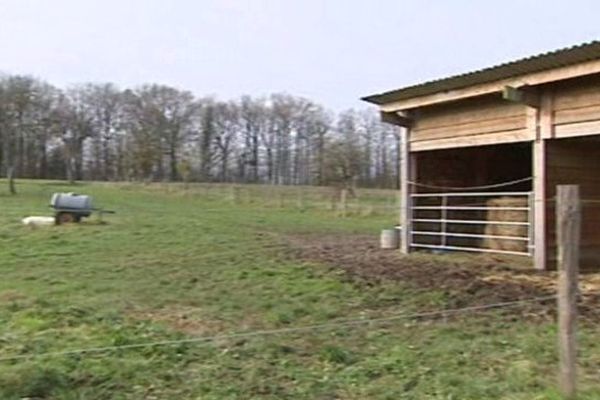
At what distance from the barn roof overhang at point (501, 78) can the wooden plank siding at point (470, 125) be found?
370 millimetres

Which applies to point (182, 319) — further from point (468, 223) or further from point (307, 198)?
point (307, 198)

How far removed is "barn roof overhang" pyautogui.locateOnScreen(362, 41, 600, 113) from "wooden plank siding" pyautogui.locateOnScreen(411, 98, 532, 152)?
370 millimetres

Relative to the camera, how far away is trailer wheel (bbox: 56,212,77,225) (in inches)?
670

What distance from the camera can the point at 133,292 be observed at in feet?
26.0

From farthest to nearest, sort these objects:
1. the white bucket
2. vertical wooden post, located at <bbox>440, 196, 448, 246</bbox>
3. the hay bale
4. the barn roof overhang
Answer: the white bucket → vertical wooden post, located at <bbox>440, 196, 448, 246</bbox> → the hay bale → the barn roof overhang

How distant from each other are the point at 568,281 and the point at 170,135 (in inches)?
1956

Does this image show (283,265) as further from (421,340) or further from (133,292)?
(421,340)

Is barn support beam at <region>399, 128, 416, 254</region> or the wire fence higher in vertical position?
barn support beam at <region>399, 128, 416, 254</region>

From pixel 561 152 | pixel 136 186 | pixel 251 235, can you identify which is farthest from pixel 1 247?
pixel 136 186

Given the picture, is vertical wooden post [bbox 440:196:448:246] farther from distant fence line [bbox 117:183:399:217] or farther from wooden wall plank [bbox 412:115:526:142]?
distant fence line [bbox 117:183:399:217]

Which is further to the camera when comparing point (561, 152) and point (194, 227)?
point (194, 227)

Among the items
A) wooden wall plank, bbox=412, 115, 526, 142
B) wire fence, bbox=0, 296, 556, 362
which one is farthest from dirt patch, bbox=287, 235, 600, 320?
wooden wall plank, bbox=412, 115, 526, 142

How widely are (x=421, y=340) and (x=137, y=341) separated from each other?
232cm

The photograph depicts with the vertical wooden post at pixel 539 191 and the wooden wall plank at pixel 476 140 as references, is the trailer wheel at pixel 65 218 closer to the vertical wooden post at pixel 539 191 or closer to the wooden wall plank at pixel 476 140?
the wooden wall plank at pixel 476 140
